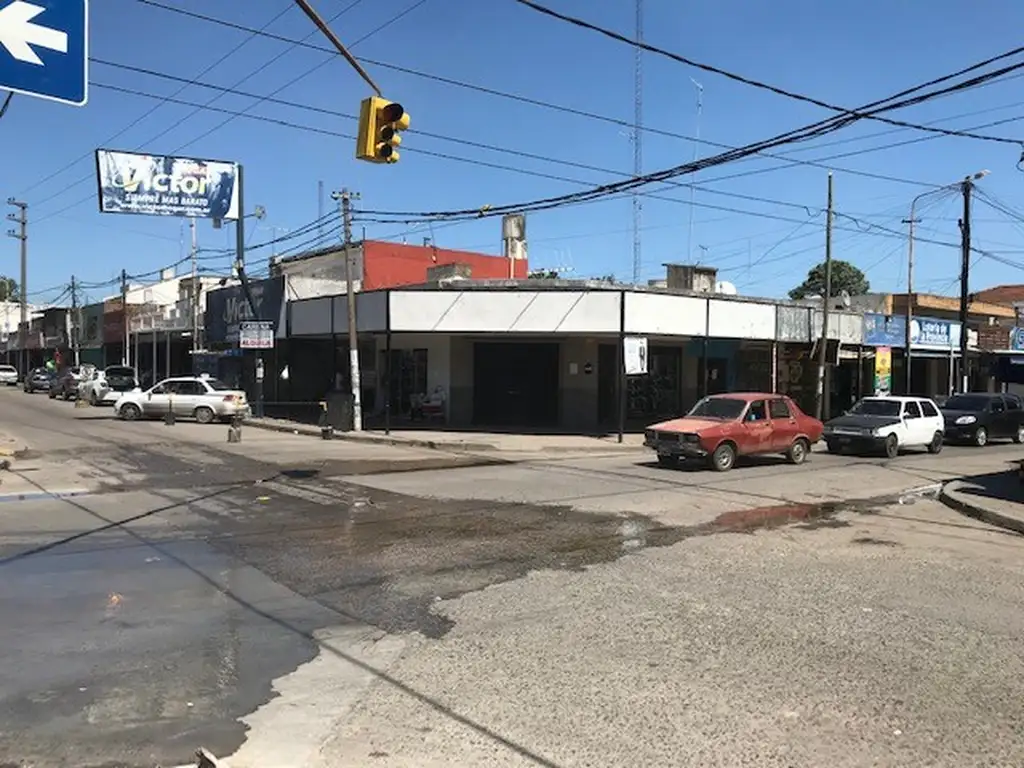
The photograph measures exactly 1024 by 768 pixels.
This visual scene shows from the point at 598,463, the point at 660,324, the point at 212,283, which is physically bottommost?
the point at 598,463

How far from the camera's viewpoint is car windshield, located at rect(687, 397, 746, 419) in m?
19.0

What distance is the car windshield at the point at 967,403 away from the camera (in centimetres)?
2767

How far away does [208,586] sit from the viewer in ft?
25.6

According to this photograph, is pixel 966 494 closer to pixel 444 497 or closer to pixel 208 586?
pixel 444 497

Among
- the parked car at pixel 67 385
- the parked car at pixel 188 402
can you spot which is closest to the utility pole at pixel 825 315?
the parked car at pixel 188 402

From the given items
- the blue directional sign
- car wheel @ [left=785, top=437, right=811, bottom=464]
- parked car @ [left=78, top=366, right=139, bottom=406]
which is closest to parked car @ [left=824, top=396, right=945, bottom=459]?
car wheel @ [left=785, top=437, right=811, bottom=464]

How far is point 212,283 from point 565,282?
31.2 m

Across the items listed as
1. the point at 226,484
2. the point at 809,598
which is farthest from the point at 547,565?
the point at 226,484

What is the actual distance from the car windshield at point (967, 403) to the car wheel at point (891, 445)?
21.8ft

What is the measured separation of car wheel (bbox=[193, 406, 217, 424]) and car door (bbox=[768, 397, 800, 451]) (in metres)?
19.9

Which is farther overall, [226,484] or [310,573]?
[226,484]

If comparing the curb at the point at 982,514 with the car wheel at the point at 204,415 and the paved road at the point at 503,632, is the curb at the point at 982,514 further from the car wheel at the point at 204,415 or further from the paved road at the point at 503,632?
the car wheel at the point at 204,415

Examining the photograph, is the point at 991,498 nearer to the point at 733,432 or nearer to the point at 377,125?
the point at 733,432

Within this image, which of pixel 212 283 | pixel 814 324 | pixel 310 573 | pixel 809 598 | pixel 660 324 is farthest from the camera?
pixel 212 283
